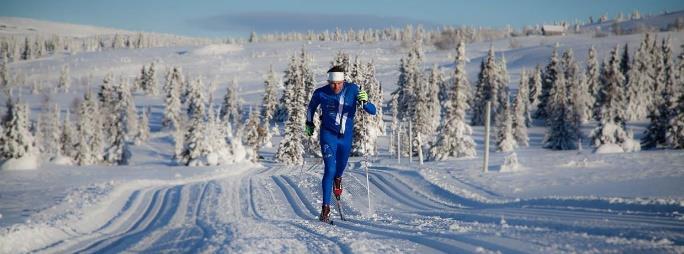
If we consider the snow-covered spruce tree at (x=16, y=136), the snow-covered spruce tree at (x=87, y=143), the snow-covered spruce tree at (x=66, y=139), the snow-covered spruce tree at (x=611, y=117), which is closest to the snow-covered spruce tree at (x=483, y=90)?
the snow-covered spruce tree at (x=611, y=117)

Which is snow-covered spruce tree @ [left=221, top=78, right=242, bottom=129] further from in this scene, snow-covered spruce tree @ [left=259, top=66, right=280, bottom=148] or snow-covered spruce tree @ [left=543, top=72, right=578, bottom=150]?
snow-covered spruce tree @ [left=543, top=72, right=578, bottom=150]

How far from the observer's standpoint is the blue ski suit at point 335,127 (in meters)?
9.26

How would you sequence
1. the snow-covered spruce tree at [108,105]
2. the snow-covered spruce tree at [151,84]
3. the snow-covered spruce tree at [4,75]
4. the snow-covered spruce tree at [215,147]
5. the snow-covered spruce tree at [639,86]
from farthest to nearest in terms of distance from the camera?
the snow-covered spruce tree at [4,75] → the snow-covered spruce tree at [151,84] → the snow-covered spruce tree at [108,105] → the snow-covered spruce tree at [639,86] → the snow-covered spruce tree at [215,147]

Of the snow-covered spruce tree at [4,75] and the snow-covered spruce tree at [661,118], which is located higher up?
the snow-covered spruce tree at [4,75]

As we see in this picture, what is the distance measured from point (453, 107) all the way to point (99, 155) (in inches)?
2103

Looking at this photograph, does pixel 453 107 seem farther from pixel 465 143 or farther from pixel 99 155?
pixel 99 155

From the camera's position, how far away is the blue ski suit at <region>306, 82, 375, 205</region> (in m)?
9.26

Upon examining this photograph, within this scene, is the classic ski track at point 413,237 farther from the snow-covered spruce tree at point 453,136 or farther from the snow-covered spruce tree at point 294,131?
the snow-covered spruce tree at point 294,131

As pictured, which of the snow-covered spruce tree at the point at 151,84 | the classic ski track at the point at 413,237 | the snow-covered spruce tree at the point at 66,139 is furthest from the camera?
the snow-covered spruce tree at the point at 151,84

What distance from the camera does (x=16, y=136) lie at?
4759 cm

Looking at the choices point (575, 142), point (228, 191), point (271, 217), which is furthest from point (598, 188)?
point (575, 142)

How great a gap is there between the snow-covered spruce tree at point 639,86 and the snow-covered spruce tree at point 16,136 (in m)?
81.9

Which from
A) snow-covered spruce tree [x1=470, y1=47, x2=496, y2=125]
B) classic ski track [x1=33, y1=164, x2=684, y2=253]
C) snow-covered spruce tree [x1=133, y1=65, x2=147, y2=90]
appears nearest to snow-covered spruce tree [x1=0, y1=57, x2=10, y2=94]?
snow-covered spruce tree [x1=133, y1=65, x2=147, y2=90]

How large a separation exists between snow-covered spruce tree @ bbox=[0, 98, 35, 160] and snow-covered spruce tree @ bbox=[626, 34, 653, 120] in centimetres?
8189
